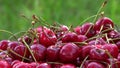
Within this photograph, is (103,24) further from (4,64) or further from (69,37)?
(4,64)

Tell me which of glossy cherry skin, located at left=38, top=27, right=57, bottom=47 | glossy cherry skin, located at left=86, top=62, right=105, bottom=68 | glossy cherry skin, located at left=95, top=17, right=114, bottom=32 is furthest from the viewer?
glossy cherry skin, located at left=95, top=17, right=114, bottom=32

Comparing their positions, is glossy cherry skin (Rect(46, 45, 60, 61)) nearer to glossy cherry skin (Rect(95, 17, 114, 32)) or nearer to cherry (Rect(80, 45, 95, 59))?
cherry (Rect(80, 45, 95, 59))

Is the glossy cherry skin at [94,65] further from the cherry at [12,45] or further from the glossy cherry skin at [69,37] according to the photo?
the cherry at [12,45]

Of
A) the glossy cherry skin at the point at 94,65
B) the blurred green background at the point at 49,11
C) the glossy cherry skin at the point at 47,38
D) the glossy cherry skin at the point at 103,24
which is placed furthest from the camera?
the blurred green background at the point at 49,11

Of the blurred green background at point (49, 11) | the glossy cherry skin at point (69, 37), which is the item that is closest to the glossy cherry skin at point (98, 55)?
the glossy cherry skin at point (69, 37)

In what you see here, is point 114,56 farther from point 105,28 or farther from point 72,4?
point 72,4

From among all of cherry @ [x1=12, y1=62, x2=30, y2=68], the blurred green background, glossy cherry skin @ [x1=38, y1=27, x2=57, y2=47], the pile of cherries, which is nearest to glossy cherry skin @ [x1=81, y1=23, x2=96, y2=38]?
the pile of cherries

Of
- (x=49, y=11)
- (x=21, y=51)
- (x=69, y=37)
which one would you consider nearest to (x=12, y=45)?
(x=21, y=51)
